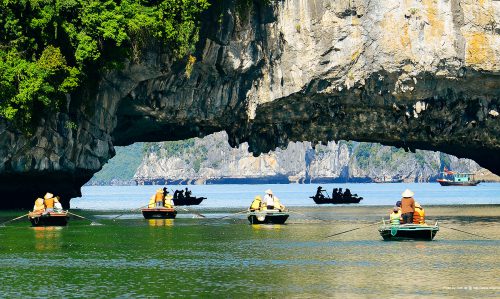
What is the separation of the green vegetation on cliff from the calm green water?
8027 millimetres

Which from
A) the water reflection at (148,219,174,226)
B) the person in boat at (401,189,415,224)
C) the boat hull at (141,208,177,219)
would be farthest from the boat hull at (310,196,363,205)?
the person in boat at (401,189,415,224)

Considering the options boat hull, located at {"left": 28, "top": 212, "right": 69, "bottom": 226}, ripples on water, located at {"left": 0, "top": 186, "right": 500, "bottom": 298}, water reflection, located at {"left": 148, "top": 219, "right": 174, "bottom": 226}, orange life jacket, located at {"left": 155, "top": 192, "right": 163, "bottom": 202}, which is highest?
orange life jacket, located at {"left": 155, "top": 192, "right": 163, "bottom": 202}

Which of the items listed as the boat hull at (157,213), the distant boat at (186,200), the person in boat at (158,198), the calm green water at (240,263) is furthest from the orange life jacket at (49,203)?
the distant boat at (186,200)

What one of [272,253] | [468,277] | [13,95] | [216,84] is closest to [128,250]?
[272,253]

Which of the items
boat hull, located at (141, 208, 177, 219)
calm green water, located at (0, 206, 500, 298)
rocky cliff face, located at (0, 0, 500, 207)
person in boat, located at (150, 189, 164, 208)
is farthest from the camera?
rocky cliff face, located at (0, 0, 500, 207)

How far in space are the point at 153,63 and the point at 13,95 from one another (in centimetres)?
830

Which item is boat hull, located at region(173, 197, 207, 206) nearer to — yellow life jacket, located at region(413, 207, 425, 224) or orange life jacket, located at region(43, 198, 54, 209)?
orange life jacket, located at region(43, 198, 54, 209)

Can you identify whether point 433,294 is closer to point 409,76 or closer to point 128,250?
point 128,250

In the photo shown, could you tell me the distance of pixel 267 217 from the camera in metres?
48.8

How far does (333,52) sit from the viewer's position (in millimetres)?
59906

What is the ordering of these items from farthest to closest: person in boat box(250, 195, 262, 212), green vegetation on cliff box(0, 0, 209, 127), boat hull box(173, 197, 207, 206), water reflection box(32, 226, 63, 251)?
boat hull box(173, 197, 207, 206), green vegetation on cliff box(0, 0, 209, 127), person in boat box(250, 195, 262, 212), water reflection box(32, 226, 63, 251)

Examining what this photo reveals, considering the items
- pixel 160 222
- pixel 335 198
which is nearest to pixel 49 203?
pixel 160 222

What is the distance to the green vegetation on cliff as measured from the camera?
51.4m

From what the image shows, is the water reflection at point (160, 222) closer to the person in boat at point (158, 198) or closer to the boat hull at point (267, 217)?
the person in boat at point (158, 198)
